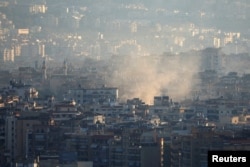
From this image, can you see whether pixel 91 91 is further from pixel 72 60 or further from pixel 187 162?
pixel 187 162

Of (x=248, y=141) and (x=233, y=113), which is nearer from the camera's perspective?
(x=248, y=141)

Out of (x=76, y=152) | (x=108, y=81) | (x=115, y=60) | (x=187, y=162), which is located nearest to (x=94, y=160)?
(x=76, y=152)

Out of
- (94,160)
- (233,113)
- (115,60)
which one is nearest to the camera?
(94,160)

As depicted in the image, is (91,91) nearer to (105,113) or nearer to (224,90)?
(224,90)

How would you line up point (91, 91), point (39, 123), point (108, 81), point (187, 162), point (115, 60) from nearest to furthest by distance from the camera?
point (187, 162) < point (39, 123) < point (91, 91) < point (108, 81) < point (115, 60)

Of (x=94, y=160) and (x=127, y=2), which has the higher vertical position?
(x=127, y=2)

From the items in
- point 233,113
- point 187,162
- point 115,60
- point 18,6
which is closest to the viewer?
point 187,162

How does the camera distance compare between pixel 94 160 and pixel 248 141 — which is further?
pixel 94 160

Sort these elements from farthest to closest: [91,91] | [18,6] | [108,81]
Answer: [18,6] → [108,81] → [91,91]

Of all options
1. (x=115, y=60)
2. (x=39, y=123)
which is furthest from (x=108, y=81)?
(x=39, y=123)
